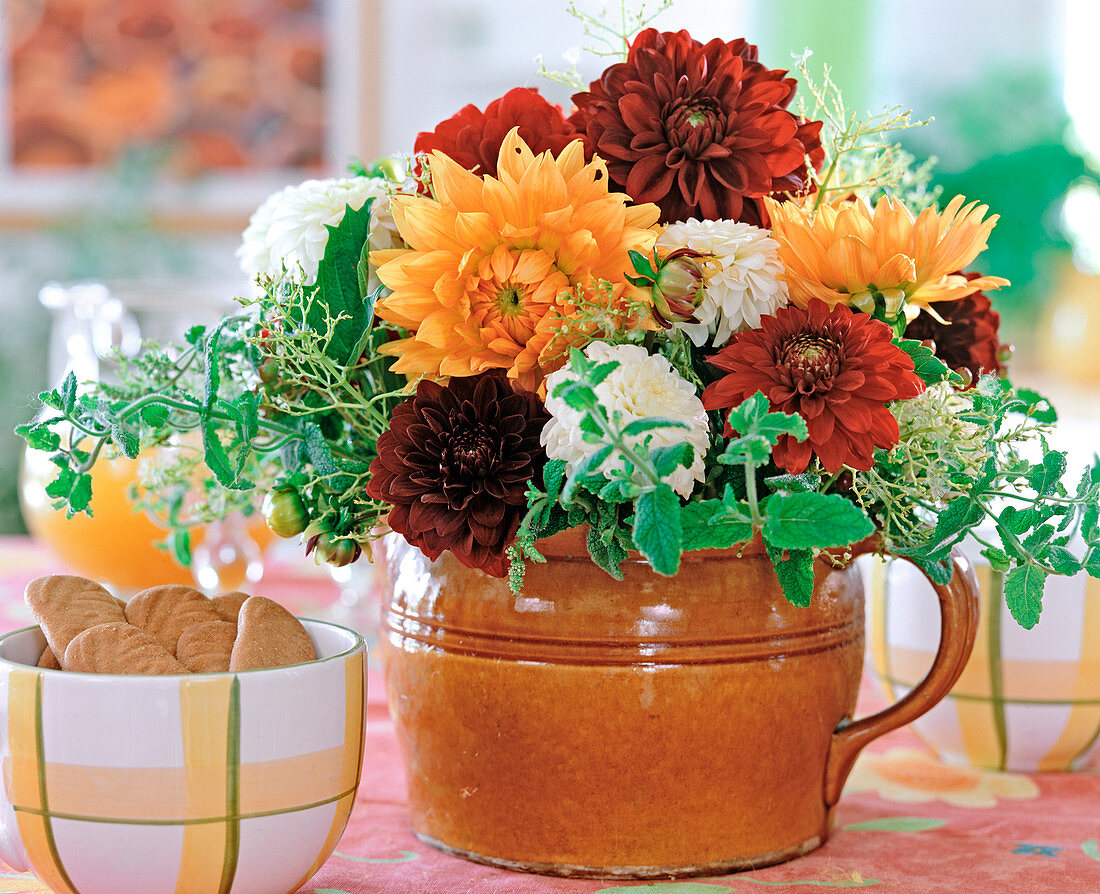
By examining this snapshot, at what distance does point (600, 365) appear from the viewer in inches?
14.3

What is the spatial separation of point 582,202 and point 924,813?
314mm

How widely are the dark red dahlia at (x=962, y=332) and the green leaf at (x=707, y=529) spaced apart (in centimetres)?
19

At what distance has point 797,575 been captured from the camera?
Answer: 0.40 meters

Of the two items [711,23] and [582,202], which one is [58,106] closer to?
[711,23]

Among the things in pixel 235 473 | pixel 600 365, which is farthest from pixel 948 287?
pixel 235 473

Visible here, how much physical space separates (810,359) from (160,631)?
0.25 meters

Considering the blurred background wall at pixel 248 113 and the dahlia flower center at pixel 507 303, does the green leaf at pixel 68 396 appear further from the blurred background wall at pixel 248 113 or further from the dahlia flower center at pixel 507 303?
the blurred background wall at pixel 248 113

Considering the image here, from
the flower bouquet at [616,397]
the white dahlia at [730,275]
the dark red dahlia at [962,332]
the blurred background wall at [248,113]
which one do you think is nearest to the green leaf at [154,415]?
the flower bouquet at [616,397]

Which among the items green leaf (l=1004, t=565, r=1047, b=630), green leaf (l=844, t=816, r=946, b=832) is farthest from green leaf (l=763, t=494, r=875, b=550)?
green leaf (l=844, t=816, r=946, b=832)

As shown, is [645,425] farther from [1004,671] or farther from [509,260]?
[1004,671]

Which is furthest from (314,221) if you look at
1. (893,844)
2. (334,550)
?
(893,844)

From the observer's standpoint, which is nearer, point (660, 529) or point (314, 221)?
point (660, 529)

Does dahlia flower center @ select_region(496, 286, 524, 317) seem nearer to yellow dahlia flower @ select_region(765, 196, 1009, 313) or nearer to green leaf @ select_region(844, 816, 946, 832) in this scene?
yellow dahlia flower @ select_region(765, 196, 1009, 313)

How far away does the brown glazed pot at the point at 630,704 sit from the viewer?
0.43m
